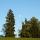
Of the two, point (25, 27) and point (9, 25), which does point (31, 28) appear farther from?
point (9, 25)

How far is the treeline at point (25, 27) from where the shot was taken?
5191 cm

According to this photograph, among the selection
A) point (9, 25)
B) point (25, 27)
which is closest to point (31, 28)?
point (25, 27)

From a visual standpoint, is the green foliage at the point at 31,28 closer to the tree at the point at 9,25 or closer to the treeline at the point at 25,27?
the treeline at the point at 25,27

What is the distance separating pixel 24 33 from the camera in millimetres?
Answer: 52406

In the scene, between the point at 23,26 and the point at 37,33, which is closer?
the point at 37,33

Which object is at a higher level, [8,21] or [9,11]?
[9,11]

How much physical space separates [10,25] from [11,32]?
2.88 m

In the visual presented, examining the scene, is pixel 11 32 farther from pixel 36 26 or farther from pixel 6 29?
pixel 36 26

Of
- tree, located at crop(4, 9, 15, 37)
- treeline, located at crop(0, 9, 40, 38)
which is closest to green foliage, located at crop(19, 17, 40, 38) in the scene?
treeline, located at crop(0, 9, 40, 38)

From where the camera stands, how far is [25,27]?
56.3 m

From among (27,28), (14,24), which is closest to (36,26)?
(27,28)

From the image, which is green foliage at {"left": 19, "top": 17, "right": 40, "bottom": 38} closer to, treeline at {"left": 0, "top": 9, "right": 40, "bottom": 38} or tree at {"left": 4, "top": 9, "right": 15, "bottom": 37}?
treeline at {"left": 0, "top": 9, "right": 40, "bottom": 38}

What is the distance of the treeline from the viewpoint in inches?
2044

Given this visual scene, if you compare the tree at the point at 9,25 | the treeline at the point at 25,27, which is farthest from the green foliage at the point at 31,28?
the tree at the point at 9,25
